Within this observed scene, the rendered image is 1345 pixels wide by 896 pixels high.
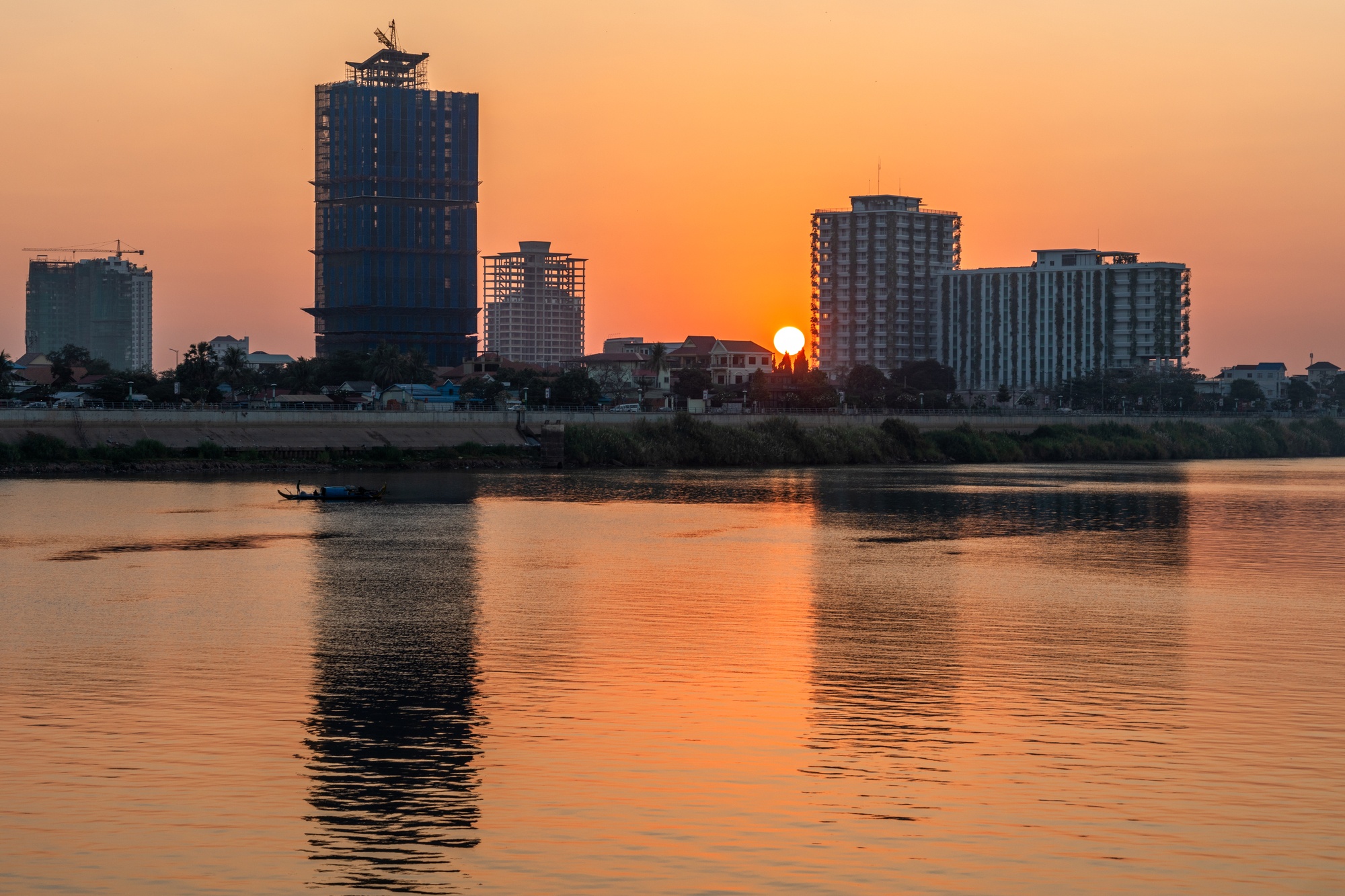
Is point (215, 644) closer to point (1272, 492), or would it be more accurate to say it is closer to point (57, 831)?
point (57, 831)

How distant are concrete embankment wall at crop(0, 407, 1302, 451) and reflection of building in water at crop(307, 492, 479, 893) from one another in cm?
7528

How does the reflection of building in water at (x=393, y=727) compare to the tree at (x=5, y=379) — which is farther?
the tree at (x=5, y=379)

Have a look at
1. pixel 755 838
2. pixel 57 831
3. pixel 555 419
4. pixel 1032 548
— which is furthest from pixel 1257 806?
pixel 555 419

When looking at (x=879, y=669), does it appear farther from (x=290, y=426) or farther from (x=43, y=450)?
(x=290, y=426)

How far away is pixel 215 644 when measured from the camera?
140ft

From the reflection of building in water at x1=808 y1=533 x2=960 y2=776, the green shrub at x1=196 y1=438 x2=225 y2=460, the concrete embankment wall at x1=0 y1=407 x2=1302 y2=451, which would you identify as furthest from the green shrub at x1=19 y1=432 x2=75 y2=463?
the reflection of building in water at x1=808 y1=533 x2=960 y2=776

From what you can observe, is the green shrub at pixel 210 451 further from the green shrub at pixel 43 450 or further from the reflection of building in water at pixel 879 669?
the reflection of building in water at pixel 879 669

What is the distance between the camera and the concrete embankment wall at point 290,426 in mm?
128125

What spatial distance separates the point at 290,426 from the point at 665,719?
113383 mm

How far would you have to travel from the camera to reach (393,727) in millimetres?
31422

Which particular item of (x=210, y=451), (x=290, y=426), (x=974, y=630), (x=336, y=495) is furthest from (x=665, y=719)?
(x=290, y=426)

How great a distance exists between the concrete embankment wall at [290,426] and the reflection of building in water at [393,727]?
247ft

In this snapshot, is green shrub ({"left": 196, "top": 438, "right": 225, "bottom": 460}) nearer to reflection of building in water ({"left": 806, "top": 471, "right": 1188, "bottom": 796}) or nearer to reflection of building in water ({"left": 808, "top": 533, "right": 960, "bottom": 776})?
reflection of building in water ({"left": 806, "top": 471, "right": 1188, "bottom": 796})

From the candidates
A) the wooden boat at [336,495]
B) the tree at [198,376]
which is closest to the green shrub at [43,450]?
the wooden boat at [336,495]
